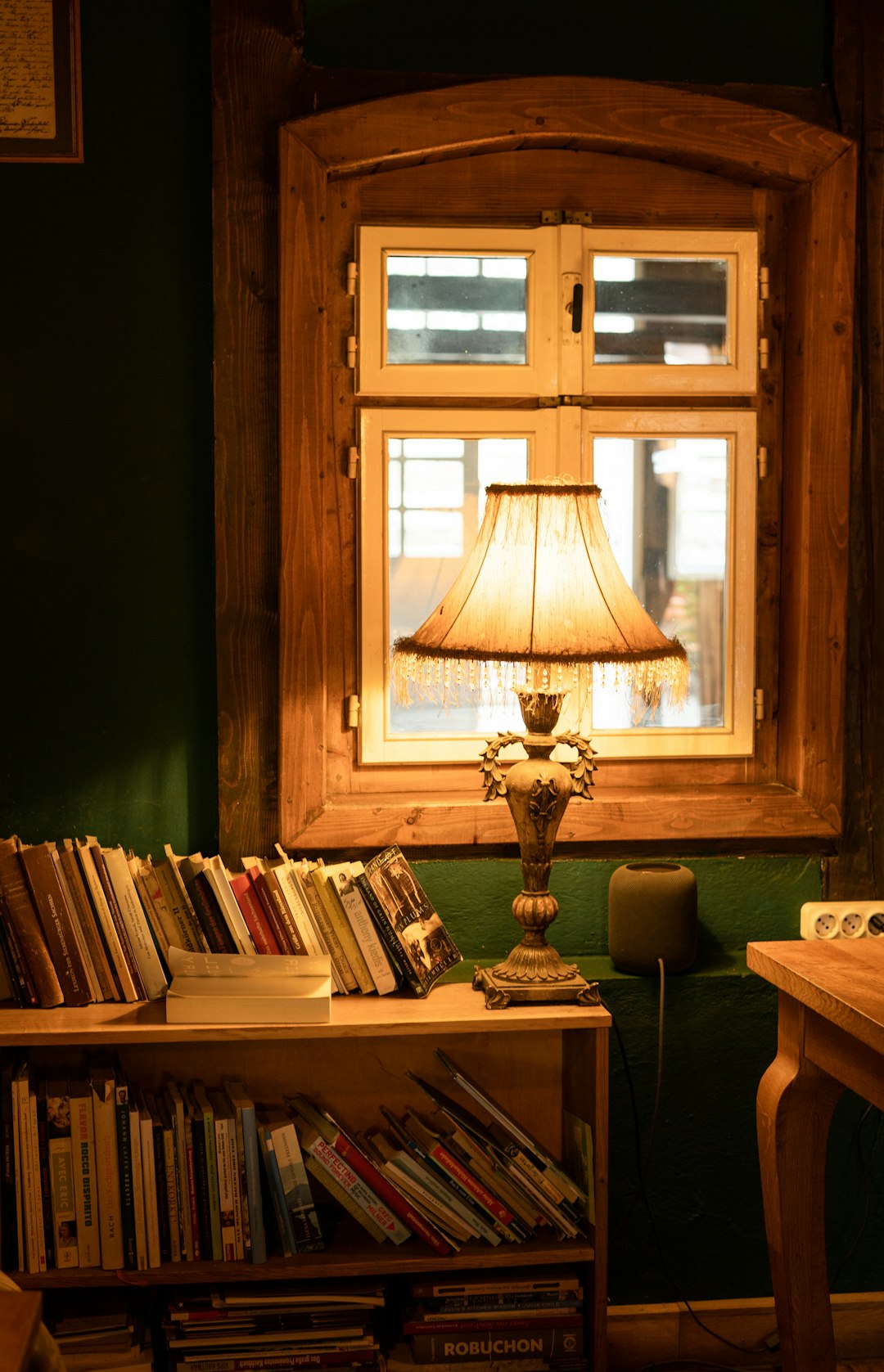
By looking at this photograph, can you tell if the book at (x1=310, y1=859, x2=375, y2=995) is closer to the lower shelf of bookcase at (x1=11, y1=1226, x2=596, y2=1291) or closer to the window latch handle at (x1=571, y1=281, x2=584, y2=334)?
the lower shelf of bookcase at (x1=11, y1=1226, x2=596, y2=1291)

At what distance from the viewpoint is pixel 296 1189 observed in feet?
7.71

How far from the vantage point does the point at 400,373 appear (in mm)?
2695

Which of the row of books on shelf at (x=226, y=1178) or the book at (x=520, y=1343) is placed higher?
the row of books on shelf at (x=226, y=1178)

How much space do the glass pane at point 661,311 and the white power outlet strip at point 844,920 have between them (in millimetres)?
1174

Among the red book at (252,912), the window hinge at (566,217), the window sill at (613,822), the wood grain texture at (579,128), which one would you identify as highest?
the wood grain texture at (579,128)

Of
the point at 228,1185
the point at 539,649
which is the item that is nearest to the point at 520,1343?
the point at 228,1185

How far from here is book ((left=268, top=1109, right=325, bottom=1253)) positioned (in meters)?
2.34

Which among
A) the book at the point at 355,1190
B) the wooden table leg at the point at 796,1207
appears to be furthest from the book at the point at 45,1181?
the wooden table leg at the point at 796,1207

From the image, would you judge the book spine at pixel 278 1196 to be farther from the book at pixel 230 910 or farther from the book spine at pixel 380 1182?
the book at pixel 230 910

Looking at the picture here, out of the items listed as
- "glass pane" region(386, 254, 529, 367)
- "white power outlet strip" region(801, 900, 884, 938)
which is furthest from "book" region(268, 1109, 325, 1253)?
"glass pane" region(386, 254, 529, 367)

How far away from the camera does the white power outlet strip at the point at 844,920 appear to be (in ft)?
8.95

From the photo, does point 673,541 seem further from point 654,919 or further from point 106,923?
point 106,923

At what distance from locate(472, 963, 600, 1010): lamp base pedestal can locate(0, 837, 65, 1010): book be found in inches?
30.7

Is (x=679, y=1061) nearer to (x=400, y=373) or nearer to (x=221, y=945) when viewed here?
(x=221, y=945)
